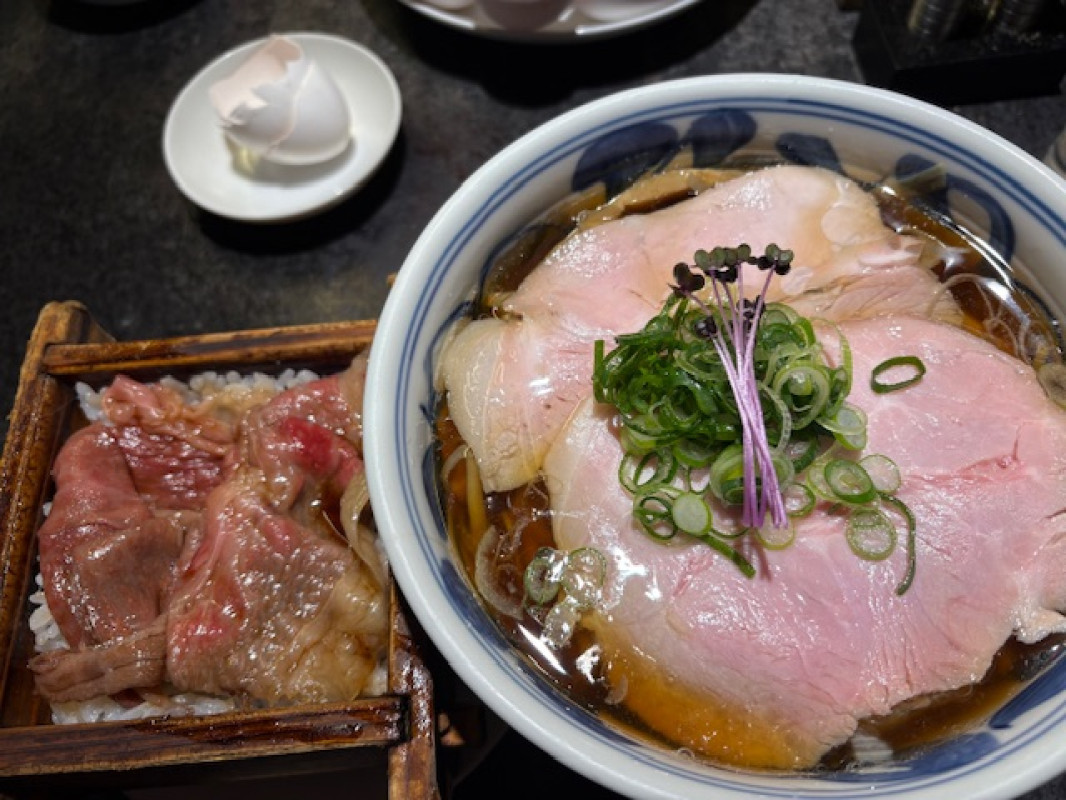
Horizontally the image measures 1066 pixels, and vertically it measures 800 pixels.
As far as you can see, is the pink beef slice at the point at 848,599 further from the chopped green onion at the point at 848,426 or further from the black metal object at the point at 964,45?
the black metal object at the point at 964,45

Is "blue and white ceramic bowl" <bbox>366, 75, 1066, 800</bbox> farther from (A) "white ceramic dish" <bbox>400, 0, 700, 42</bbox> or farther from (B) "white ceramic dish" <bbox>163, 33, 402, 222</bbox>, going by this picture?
(B) "white ceramic dish" <bbox>163, 33, 402, 222</bbox>

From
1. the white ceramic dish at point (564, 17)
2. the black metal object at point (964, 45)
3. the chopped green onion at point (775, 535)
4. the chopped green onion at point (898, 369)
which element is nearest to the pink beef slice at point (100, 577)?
the chopped green onion at point (775, 535)

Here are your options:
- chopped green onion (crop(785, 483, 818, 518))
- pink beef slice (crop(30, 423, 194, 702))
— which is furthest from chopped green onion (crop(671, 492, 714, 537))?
pink beef slice (crop(30, 423, 194, 702))

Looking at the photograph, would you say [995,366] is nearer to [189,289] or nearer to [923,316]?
[923,316]

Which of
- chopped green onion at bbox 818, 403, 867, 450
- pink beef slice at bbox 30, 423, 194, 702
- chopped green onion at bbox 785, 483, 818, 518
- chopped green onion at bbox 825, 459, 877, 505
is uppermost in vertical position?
chopped green onion at bbox 818, 403, 867, 450

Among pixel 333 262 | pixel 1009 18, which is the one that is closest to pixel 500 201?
pixel 333 262
